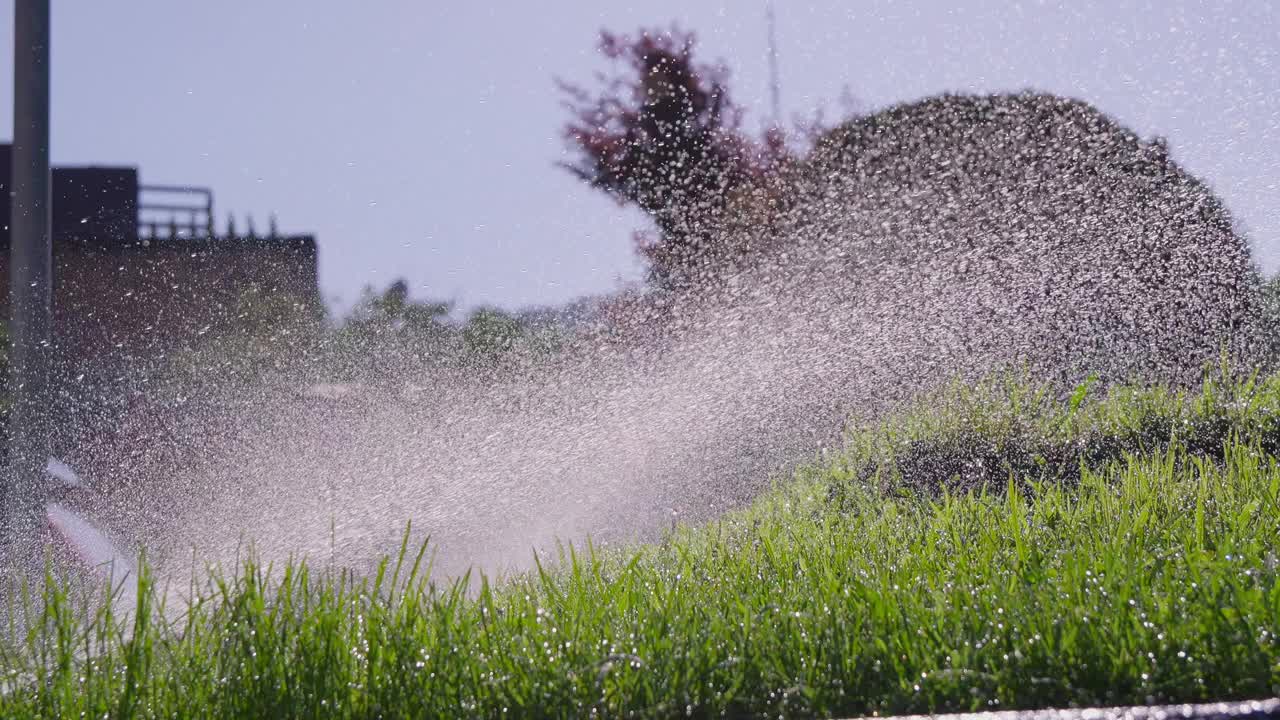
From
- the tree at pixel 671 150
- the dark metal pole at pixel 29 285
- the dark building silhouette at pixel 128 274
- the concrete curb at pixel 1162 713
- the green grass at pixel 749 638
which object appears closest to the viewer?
the concrete curb at pixel 1162 713

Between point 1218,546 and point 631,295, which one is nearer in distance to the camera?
point 1218,546

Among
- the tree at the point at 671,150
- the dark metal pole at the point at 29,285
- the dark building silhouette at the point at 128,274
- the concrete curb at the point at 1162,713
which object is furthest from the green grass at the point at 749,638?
the dark building silhouette at the point at 128,274

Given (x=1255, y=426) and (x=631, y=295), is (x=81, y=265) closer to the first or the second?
(x=631, y=295)

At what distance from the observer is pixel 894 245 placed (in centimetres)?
794

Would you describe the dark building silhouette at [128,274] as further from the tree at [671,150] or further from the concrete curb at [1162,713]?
the concrete curb at [1162,713]

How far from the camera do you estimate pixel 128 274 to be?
66.5ft

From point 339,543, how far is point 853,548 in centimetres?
257

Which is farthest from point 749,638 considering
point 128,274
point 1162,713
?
point 128,274

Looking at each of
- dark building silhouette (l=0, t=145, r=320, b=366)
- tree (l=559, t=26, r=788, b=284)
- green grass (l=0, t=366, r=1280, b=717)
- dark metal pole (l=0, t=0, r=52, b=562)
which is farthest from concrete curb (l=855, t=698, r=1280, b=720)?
dark building silhouette (l=0, t=145, r=320, b=366)

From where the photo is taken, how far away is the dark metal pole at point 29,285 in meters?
4.82

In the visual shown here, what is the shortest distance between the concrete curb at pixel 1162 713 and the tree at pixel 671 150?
7.76 meters

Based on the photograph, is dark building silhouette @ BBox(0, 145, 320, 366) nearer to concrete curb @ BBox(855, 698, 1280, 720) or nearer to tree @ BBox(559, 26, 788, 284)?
tree @ BBox(559, 26, 788, 284)

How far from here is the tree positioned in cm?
988

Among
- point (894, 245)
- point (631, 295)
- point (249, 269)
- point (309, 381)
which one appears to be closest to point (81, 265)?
point (249, 269)
